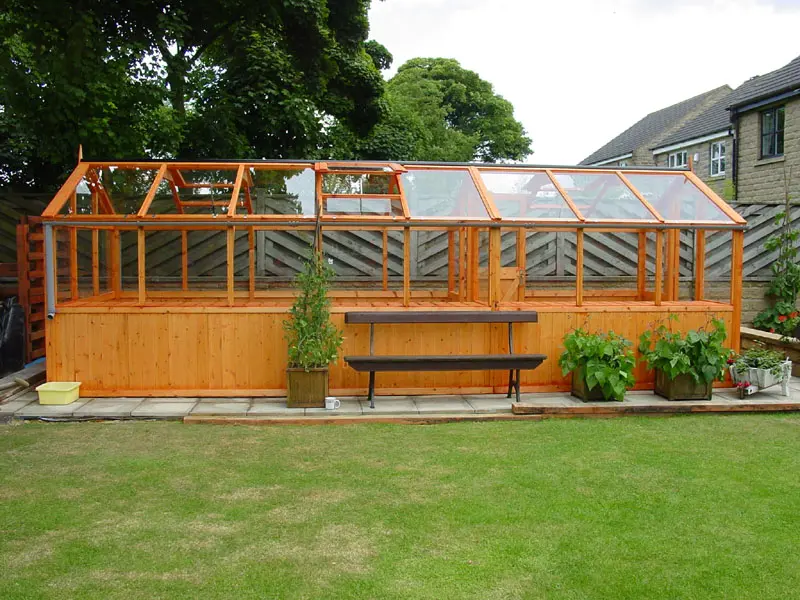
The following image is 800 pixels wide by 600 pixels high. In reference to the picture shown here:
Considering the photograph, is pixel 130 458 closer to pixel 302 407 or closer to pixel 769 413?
pixel 302 407

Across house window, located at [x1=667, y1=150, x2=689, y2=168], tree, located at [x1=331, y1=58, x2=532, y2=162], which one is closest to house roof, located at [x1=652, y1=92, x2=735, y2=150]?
house window, located at [x1=667, y1=150, x2=689, y2=168]

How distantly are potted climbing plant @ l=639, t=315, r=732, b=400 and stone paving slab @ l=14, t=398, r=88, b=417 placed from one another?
603cm

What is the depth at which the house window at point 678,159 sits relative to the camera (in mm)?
23500

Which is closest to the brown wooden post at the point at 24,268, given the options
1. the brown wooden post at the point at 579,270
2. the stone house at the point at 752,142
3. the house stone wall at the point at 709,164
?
the brown wooden post at the point at 579,270

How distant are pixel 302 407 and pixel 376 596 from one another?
415 centimetres

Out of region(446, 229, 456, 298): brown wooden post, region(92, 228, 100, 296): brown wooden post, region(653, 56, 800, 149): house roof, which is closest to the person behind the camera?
region(92, 228, 100, 296): brown wooden post

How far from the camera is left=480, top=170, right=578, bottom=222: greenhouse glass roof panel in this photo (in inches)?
341

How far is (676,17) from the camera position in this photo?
29.0 feet

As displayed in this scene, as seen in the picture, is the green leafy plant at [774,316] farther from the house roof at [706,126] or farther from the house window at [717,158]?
the house window at [717,158]

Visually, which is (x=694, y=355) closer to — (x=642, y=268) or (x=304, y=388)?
(x=642, y=268)

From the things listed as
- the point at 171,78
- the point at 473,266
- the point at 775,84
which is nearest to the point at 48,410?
the point at 473,266

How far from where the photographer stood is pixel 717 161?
21.2 meters

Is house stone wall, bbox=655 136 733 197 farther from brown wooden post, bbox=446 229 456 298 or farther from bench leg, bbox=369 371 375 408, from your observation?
bench leg, bbox=369 371 375 408

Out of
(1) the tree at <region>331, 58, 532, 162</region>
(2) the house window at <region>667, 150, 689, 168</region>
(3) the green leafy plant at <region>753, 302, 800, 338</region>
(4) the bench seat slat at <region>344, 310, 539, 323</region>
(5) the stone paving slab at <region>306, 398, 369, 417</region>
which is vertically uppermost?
(1) the tree at <region>331, 58, 532, 162</region>
